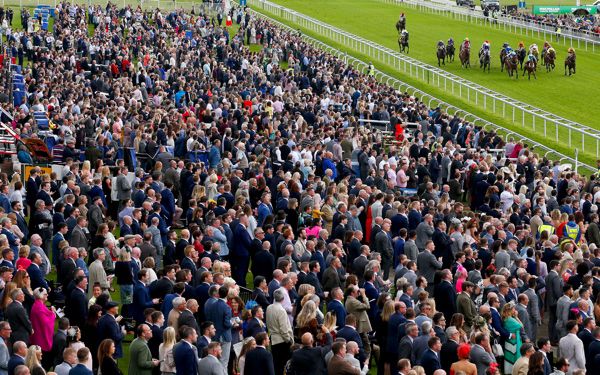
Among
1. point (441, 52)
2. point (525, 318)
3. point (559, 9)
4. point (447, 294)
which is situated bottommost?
point (559, 9)

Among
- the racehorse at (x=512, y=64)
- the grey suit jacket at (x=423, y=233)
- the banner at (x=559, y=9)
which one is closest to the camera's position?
the grey suit jacket at (x=423, y=233)

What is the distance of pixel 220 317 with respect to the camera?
17625 millimetres

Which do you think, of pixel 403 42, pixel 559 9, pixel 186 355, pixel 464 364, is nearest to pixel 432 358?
pixel 464 364

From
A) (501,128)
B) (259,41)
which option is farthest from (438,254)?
(259,41)

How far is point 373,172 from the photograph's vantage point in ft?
95.6

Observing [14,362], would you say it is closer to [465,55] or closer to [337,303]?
[337,303]

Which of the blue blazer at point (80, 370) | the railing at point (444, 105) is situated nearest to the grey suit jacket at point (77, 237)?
the blue blazer at point (80, 370)

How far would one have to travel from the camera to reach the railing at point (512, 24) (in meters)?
65.4

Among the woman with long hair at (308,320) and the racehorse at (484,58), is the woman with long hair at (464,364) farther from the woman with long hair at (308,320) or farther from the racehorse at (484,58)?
the racehorse at (484,58)

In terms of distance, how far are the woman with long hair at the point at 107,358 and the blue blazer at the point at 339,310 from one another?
3334 millimetres

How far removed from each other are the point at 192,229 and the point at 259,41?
128ft

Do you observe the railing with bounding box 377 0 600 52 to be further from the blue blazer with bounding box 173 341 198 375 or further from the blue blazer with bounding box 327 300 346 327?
the blue blazer with bounding box 173 341 198 375

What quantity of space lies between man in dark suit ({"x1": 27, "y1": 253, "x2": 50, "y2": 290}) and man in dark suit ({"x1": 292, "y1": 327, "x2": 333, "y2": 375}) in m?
4.57

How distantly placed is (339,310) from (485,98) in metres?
28.5
